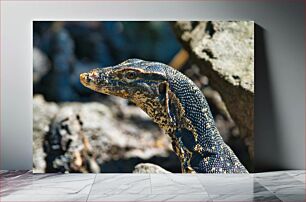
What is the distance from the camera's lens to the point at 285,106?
4.91 meters

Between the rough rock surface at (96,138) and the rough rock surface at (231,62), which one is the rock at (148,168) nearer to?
the rough rock surface at (96,138)

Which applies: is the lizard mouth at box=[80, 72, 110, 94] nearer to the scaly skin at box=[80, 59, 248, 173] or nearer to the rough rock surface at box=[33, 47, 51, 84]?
the scaly skin at box=[80, 59, 248, 173]

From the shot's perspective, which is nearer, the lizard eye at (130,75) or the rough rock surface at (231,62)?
the lizard eye at (130,75)

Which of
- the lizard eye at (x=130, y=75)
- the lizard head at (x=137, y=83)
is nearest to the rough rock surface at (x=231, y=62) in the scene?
the lizard head at (x=137, y=83)

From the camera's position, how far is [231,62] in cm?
479

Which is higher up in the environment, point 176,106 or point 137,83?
point 137,83

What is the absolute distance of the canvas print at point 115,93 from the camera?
4.74 metres

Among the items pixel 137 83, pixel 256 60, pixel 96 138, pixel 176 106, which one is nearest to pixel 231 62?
pixel 256 60

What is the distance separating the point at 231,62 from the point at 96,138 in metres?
1.40

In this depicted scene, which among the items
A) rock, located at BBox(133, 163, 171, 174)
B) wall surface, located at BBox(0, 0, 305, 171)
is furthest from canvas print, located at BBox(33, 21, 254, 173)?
wall surface, located at BBox(0, 0, 305, 171)

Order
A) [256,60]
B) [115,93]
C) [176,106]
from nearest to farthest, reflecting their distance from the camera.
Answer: [176,106] → [115,93] → [256,60]

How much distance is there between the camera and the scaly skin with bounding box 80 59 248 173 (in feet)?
15.1

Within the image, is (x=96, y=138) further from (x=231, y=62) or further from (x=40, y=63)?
(x=231, y=62)

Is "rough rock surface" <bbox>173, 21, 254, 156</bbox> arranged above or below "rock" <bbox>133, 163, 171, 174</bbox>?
above
